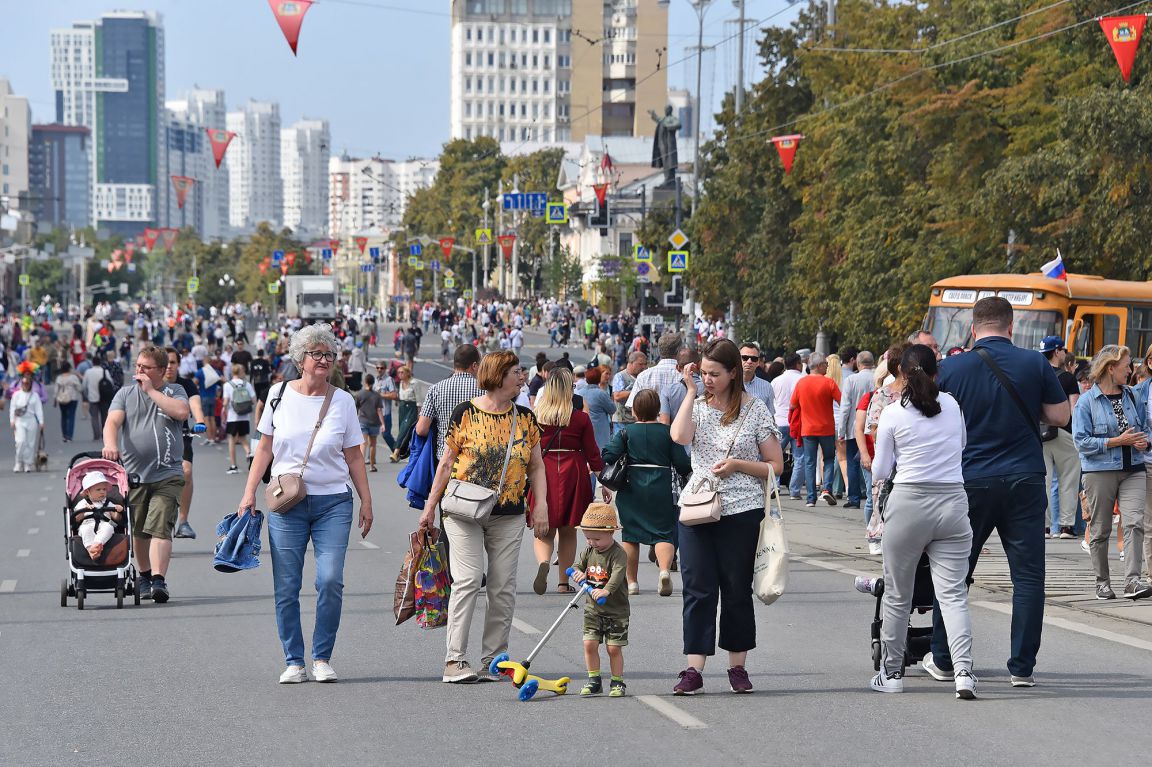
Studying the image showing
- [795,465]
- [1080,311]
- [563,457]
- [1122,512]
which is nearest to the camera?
[1122,512]

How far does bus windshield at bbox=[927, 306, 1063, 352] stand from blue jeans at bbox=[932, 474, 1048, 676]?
1731 cm

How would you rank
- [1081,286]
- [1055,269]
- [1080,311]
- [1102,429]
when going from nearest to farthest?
[1102,429] < [1055,269] < [1080,311] < [1081,286]

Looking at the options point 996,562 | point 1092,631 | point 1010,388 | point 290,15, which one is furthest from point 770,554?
point 290,15

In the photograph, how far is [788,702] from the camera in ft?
27.8

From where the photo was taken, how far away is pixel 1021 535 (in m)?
8.67

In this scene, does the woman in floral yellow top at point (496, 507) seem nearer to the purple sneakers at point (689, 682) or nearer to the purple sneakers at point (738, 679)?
the purple sneakers at point (689, 682)

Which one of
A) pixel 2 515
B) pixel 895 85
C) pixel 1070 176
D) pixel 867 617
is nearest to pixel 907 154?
pixel 895 85

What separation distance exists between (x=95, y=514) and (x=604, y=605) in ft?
16.0

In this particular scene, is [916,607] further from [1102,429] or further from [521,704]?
[1102,429]

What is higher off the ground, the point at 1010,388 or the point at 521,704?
the point at 1010,388

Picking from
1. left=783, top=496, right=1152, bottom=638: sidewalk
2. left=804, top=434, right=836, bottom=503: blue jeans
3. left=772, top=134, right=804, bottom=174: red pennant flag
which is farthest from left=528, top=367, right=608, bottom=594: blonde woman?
left=772, top=134, right=804, bottom=174: red pennant flag

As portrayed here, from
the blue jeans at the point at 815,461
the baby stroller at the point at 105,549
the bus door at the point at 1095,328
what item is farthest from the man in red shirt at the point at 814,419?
the baby stroller at the point at 105,549

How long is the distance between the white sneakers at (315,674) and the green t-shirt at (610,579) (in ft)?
4.75

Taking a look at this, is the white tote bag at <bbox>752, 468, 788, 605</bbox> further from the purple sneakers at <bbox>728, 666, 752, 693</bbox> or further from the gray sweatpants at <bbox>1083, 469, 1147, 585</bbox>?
the gray sweatpants at <bbox>1083, 469, 1147, 585</bbox>
